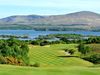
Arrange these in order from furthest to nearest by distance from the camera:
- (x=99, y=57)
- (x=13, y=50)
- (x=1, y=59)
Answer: (x=99, y=57)
(x=13, y=50)
(x=1, y=59)

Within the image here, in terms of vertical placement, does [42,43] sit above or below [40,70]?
below

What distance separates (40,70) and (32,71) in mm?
542

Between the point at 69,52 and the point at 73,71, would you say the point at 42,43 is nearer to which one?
the point at 69,52

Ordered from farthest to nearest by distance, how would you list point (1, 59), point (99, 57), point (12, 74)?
point (99, 57) → point (1, 59) → point (12, 74)

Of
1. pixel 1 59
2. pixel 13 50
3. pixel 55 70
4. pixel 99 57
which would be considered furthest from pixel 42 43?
pixel 55 70

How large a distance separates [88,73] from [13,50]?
4925 centimetres

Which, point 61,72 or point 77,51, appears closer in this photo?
point 61,72

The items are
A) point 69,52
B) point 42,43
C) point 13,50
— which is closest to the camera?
point 13,50

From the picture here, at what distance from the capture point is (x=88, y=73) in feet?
65.8

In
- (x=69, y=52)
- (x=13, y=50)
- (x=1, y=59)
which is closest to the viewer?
(x=1, y=59)

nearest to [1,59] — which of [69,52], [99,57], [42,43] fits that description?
[99,57]

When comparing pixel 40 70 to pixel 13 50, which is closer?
pixel 40 70

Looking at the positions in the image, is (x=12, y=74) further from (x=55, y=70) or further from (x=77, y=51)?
(x=77, y=51)

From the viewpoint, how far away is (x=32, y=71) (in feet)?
65.9
